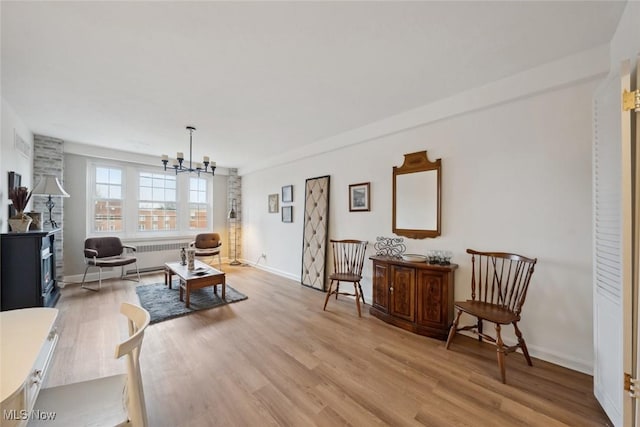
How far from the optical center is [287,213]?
504cm

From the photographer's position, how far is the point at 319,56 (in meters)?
2.03

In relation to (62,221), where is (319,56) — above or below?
above

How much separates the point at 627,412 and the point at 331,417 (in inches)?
62.5

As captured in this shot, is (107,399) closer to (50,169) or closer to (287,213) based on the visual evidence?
(287,213)

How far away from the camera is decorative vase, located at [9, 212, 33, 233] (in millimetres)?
2762

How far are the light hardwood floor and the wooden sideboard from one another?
170 mm

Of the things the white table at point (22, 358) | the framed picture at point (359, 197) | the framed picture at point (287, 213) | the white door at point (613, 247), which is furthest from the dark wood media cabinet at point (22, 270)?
the white door at point (613, 247)

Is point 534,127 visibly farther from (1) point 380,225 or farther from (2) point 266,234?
(2) point 266,234

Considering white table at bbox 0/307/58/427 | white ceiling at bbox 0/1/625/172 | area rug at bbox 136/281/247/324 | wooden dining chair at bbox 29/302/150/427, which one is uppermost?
white ceiling at bbox 0/1/625/172

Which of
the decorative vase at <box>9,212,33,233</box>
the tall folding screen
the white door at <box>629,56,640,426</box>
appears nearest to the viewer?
the white door at <box>629,56,640,426</box>

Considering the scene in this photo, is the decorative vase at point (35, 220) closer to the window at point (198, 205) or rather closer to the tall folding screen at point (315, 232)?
the window at point (198, 205)

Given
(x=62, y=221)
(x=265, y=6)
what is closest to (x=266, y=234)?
(x=62, y=221)

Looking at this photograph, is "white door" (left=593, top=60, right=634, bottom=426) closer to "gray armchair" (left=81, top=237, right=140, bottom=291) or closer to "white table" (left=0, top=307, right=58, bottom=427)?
"white table" (left=0, top=307, right=58, bottom=427)

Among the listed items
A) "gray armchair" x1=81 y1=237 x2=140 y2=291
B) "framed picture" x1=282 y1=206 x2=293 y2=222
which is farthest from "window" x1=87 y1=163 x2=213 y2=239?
"framed picture" x1=282 y1=206 x2=293 y2=222
